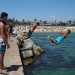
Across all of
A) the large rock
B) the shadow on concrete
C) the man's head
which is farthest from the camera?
the large rock

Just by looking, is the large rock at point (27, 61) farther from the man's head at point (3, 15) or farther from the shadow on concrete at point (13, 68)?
the man's head at point (3, 15)

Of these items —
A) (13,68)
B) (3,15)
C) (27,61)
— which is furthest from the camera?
(27,61)

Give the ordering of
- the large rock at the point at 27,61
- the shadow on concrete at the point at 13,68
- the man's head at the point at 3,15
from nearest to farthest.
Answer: the man's head at the point at 3,15 → the shadow on concrete at the point at 13,68 → the large rock at the point at 27,61

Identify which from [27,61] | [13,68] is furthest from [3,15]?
[27,61]

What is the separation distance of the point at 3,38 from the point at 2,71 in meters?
1.14

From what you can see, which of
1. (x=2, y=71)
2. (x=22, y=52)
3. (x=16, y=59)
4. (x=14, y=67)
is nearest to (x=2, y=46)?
(x=2, y=71)

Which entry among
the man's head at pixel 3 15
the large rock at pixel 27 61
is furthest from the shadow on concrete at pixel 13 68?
the large rock at pixel 27 61

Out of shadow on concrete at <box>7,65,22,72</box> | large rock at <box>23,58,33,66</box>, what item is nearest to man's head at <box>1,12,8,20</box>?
shadow on concrete at <box>7,65,22,72</box>

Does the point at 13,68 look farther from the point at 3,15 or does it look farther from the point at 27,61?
the point at 27,61

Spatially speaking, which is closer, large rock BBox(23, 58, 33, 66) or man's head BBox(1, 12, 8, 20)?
man's head BBox(1, 12, 8, 20)

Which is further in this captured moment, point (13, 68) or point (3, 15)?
point (13, 68)

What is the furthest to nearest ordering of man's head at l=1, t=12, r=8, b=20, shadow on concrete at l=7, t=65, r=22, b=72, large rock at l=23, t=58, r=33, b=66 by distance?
large rock at l=23, t=58, r=33, b=66 → shadow on concrete at l=7, t=65, r=22, b=72 → man's head at l=1, t=12, r=8, b=20

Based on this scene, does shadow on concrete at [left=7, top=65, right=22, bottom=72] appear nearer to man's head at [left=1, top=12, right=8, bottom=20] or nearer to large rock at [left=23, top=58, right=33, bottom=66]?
man's head at [left=1, top=12, right=8, bottom=20]

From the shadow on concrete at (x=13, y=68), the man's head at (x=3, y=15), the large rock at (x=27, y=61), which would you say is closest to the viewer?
the man's head at (x=3, y=15)
